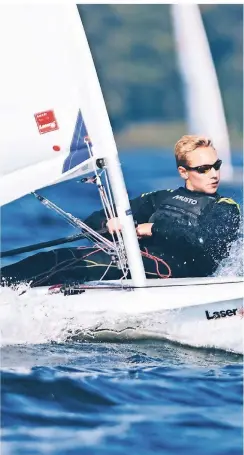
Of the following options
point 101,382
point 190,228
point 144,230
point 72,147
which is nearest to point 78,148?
point 72,147

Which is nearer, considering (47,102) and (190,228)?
(47,102)

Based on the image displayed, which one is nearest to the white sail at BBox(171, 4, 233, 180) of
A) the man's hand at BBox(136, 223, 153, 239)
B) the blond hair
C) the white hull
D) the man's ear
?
the blond hair

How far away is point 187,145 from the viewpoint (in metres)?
2.95

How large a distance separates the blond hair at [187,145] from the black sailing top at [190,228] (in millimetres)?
111

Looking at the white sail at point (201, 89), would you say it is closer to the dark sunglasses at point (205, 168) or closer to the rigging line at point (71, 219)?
the dark sunglasses at point (205, 168)

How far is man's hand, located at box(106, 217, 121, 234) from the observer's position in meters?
2.88

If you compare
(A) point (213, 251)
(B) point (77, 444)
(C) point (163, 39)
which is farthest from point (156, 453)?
(C) point (163, 39)

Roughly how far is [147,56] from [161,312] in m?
0.91

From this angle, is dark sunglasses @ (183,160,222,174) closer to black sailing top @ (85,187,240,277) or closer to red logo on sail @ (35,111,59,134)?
black sailing top @ (85,187,240,277)

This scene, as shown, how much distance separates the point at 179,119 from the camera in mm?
2953

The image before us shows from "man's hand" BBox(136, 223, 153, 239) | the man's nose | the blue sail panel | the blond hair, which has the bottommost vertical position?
"man's hand" BBox(136, 223, 153, 239)

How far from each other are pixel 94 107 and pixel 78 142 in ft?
0.43

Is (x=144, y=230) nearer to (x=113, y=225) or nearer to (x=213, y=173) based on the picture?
(x=113, y=225)

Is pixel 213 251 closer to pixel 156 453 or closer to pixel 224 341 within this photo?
pixel 224 341
